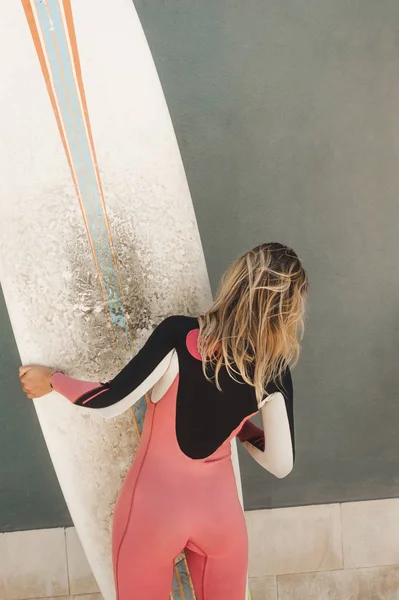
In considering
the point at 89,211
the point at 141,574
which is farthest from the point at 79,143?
the point at 141,574

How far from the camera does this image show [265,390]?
1.10 metres

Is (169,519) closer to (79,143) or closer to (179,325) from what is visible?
(179,325)

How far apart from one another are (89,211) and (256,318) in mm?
511

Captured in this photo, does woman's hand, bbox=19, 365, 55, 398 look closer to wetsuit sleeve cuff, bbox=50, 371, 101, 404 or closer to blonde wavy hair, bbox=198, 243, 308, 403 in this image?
wetsuit sleeve cuff, bbox=50, 371, 101, 404

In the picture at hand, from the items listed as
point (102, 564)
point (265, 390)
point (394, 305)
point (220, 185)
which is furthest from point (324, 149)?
point (102, 564)

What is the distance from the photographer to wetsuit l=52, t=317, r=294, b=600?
109 cm

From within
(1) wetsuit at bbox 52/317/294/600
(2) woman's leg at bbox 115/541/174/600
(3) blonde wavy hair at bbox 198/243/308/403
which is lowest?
(2) woman's leg at bbox 115/541/174/600

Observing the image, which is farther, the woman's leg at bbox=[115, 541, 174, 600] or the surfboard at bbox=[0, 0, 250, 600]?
the surfboard at bbox=[0, 0, 250, 600]

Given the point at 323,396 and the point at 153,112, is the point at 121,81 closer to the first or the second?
the point at 153,112

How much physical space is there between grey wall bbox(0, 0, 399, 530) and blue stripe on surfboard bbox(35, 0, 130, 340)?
284 mm

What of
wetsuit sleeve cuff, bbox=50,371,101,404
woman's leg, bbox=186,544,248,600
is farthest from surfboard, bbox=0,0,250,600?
woman's leg, bbox=186,544,248,600

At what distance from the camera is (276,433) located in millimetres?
1163

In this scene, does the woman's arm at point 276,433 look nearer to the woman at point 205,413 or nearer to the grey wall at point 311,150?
the woman at point 205,413

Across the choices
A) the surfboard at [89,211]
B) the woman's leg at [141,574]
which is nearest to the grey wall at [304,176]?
the surfboard at [89,211]
